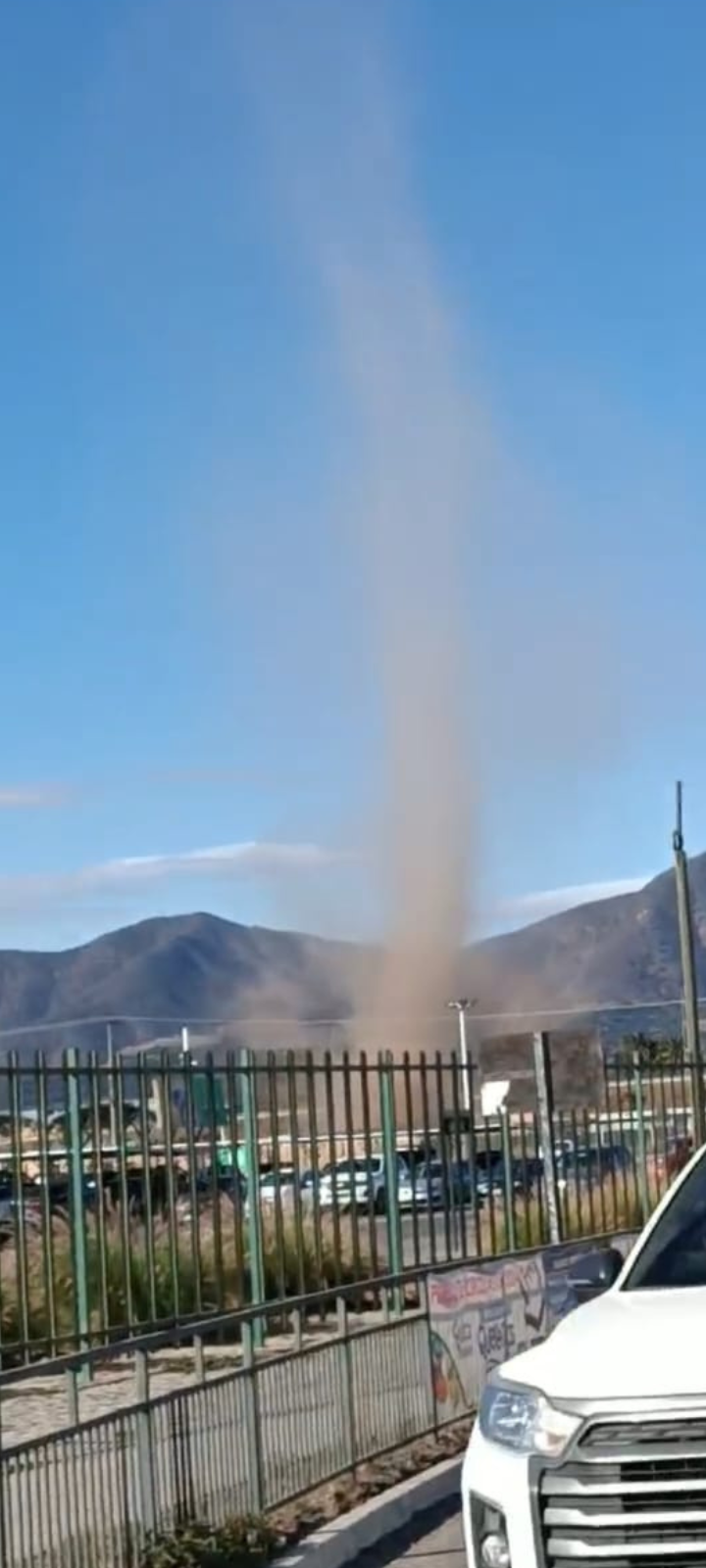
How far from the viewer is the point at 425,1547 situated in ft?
35.9

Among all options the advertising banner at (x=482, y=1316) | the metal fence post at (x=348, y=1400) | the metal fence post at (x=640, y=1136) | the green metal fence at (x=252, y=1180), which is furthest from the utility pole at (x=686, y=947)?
the metal fence post at (x=348, y=1400)

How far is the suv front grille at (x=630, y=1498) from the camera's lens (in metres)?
6.30

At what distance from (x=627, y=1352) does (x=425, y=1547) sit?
470 centimetres

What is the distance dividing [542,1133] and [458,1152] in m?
1.52

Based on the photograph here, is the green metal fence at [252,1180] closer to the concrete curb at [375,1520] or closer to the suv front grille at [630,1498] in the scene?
the concrete curb at [375,1520]

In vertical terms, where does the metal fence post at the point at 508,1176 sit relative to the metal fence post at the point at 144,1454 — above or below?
above

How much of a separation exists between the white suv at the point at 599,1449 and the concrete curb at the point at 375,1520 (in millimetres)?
3296

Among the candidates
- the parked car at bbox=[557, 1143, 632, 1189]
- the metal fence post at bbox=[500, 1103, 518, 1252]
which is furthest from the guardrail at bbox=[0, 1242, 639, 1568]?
Result: the parked car at bbox=[557, 1143, 632, 1189]

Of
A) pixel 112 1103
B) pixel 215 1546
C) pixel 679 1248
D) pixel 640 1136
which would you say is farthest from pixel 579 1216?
pixel 679 1248

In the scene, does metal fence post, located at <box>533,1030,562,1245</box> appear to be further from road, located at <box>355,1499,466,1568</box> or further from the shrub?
the shrub

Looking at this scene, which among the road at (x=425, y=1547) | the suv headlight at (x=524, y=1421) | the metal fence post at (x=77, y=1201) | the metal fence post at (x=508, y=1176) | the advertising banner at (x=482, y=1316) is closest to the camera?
the suv headlight at (x=524, y=1421)

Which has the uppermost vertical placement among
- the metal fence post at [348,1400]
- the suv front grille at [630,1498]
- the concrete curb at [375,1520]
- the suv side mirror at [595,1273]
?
the suv side mirror at [595,1273]

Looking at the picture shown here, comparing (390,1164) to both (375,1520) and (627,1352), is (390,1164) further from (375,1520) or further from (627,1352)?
(627,1352)

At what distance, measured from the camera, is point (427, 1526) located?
11.6 metres
